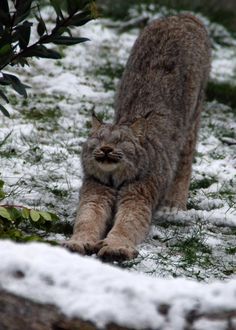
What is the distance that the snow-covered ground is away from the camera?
255 centimetres

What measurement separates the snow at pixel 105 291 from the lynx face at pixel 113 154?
2201 millimetres

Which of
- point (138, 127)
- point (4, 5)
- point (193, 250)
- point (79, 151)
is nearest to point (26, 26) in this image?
point (4, 5)

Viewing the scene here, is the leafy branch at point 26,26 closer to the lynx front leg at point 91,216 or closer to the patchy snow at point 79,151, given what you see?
the lynx front leg at point 91,216

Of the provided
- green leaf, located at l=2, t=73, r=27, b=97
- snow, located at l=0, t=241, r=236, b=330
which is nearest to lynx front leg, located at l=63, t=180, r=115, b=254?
green leaf, located at l=2, t=73, r=27, b=97

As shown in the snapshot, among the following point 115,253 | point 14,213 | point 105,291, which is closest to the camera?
point 105,291

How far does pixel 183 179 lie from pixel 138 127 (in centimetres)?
82

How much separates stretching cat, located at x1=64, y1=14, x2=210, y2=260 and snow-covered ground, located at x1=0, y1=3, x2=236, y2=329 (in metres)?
0.18

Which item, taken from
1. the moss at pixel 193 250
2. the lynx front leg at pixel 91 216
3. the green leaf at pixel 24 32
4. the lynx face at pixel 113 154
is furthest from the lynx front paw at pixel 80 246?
the green leaf at pixel 24 32

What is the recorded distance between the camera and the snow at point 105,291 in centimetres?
244

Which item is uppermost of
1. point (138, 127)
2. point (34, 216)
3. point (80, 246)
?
point (138, 127)

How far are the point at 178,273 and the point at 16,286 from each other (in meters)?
1.73

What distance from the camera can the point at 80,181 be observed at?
5.75 m

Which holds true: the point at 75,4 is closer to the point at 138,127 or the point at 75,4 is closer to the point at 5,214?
the point at 5,214

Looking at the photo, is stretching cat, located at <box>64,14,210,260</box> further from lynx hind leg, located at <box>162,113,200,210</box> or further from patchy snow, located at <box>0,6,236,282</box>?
patchy snow, located at <box>0,6,236,282</box>
